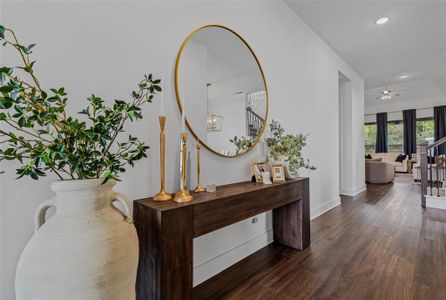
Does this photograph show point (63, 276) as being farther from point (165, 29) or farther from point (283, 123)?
point (283, 123)

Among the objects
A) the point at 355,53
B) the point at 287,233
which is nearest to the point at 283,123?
the point at 287,233

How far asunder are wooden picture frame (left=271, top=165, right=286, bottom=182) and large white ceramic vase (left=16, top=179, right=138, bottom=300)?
1.51m

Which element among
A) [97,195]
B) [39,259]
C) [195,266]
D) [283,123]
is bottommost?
[195,266]

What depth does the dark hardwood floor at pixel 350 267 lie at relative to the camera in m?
1.59

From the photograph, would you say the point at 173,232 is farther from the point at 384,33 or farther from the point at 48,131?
the point at 384,33

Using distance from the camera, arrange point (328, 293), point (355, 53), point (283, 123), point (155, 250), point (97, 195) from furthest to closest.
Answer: point (355, 53)
point (283, 123)
point (328, 293)
point (155, 250)
point (97, 195)

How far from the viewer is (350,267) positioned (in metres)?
1.90

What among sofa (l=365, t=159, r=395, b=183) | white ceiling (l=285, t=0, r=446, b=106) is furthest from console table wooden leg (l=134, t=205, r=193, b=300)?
sofa (l=365, t=159, r=395, b=183)

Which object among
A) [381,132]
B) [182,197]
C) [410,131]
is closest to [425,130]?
[410,131]

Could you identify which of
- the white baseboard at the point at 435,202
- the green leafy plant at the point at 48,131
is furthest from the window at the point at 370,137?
the green leafy plant at the point at 48,131

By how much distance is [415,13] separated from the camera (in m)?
3.13

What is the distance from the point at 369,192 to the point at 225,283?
4.87 meters

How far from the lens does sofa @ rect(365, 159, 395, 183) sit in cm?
624

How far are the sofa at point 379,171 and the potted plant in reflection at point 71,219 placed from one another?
724 cm
